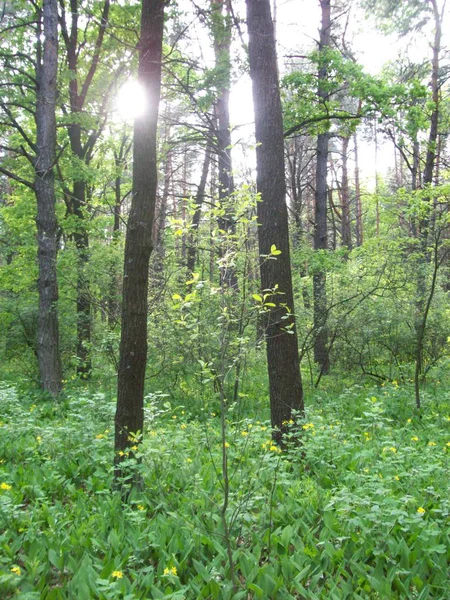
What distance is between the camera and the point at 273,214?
16.8 feet

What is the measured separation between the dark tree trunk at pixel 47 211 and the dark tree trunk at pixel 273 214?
4802 mm

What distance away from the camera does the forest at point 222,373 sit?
9.55ft

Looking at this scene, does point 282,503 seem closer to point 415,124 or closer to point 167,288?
point 167,288

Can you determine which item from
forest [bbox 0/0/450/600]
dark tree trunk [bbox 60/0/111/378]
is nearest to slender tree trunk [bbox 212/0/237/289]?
forest [bbox 0/0/450/600]

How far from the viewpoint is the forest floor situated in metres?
2.71

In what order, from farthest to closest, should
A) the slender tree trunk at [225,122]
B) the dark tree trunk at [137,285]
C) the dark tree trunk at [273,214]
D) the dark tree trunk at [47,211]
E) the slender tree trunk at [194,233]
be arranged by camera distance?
the dark tree trunk at [47,211], the dark tree trunk at [273,214], the dark tree trunk at [137,285], the slender tree trunk at [194,233], the slender tree trunk at [225,122]

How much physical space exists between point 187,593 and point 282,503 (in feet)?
4.15

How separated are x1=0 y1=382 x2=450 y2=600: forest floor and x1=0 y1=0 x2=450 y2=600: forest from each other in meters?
0.02

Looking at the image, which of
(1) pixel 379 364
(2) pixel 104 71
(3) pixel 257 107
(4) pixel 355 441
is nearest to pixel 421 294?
(1) pixel 379 364

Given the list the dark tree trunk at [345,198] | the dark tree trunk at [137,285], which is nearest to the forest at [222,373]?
the dark tree trunk at [137,285]

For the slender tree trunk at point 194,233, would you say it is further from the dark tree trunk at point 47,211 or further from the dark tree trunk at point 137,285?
the dark tree trunk at point 47,211

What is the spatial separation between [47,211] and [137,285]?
17.9ft

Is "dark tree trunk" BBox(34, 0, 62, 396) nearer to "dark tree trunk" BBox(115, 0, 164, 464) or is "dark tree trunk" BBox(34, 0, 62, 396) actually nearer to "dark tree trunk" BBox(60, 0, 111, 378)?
"dark tree trunk" BBox(60, 0, 111, 378)

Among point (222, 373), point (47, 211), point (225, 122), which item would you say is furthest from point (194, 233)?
point (225, 122)
